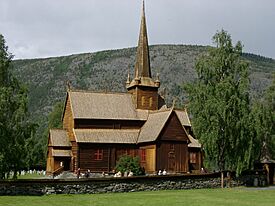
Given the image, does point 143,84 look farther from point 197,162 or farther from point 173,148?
point 197,162

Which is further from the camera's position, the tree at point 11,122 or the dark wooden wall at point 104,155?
the dark wooden wall at point 104,155

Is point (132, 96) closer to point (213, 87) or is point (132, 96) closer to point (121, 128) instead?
point (121, 128)

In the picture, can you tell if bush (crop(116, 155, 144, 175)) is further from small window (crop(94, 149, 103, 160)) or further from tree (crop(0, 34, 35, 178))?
tree (crop(0, 34, 35, 178))

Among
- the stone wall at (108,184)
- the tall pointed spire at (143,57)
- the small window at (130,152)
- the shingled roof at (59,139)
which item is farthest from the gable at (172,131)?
the shingled roof at (59,139)

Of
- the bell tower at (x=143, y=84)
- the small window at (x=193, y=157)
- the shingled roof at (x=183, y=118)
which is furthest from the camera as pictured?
the shingled roof at (x=183, y=118)

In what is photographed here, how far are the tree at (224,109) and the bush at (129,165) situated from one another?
8818 mm

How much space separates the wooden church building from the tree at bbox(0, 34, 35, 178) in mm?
15103

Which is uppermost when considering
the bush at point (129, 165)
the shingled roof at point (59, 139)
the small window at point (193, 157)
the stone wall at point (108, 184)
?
the shingled roof at point (59, 139)

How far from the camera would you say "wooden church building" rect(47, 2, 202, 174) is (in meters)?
55.9

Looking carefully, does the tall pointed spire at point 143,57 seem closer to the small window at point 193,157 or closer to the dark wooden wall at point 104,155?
the dark wooden wall at point 104,155

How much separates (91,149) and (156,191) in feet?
51.6

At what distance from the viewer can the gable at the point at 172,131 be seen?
55562 mm

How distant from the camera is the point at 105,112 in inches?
2338

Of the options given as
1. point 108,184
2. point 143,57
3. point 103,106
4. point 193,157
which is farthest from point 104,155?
point 108,184
